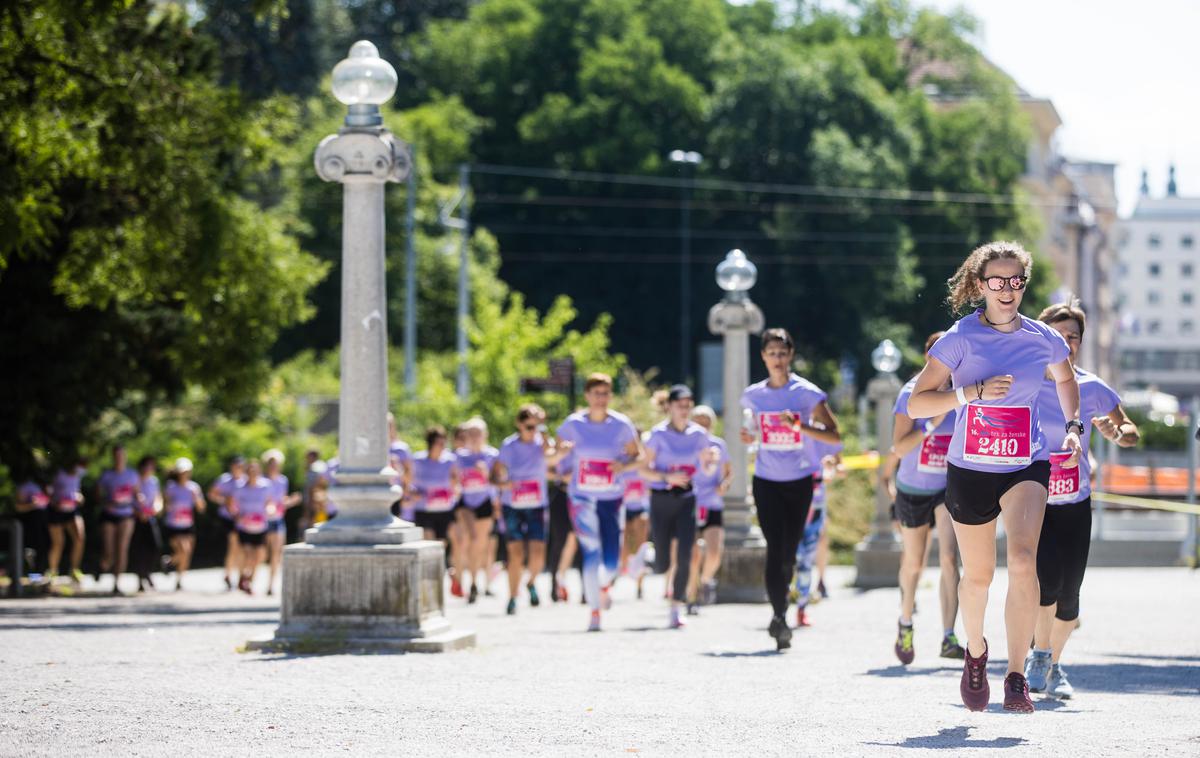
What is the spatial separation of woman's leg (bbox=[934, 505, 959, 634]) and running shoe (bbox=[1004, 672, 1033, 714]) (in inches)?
111

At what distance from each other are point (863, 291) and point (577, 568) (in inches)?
1047

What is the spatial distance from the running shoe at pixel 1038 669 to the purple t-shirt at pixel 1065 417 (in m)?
0.73

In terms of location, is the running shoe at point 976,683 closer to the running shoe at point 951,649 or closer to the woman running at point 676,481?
the running shoe at point 951,649

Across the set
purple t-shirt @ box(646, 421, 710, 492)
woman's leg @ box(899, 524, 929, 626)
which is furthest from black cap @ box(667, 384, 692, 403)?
woman's leg @ box(899, 524, 929, 626)

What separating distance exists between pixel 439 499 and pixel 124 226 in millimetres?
4069

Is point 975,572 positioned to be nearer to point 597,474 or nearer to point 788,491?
point 788,491

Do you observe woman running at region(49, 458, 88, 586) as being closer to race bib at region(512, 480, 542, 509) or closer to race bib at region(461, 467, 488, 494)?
race bib at region(461, 467, 488, 494)

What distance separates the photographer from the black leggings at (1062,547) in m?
9.58

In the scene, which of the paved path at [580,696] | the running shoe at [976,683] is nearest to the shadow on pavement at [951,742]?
the paved path at [580,696]

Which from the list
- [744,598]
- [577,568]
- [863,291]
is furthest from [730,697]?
[863,291]

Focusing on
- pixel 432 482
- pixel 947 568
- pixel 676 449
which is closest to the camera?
pixel 947 568

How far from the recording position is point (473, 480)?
66.2ft

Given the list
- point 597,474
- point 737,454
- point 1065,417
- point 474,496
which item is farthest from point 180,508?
point 1065,417

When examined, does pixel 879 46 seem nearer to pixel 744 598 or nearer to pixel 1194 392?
pixel 744 598
